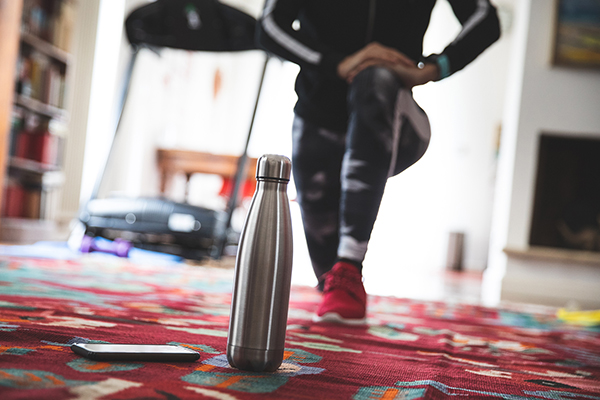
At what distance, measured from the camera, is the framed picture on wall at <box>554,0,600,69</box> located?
348cm

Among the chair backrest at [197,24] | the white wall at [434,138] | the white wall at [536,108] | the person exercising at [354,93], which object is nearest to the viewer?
the person exercising at [354,93]

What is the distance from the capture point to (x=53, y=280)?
1.45m

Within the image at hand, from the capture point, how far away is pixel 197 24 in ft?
10.2

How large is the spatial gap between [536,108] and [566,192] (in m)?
0.58

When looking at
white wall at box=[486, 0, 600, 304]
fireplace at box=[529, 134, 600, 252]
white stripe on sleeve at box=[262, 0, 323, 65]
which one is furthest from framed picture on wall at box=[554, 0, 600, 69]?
white stripe on sleeve at box=[262, 0, 323, 65]

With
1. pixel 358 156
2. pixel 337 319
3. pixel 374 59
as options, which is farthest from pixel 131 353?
pixel 374 59

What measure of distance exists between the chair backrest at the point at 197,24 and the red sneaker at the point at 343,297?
7.19 ft

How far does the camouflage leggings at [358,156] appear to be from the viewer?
3.86 feet

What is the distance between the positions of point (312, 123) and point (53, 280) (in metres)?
0.78

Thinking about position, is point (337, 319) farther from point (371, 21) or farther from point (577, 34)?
point (577, 34)

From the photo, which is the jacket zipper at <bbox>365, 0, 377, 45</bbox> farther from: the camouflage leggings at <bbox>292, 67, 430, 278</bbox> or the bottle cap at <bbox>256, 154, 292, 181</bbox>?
the bottle cap at <bbox>256, 154, 292, 181</bbox>

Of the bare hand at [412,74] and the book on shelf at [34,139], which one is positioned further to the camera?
the book on shelf at [34,139]

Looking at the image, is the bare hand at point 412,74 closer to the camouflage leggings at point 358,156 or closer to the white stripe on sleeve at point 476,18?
the camouflage leggings at point 358,156

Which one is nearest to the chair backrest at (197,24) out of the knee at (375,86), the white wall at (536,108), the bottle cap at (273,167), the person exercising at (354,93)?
the person exercising at (354,93)
